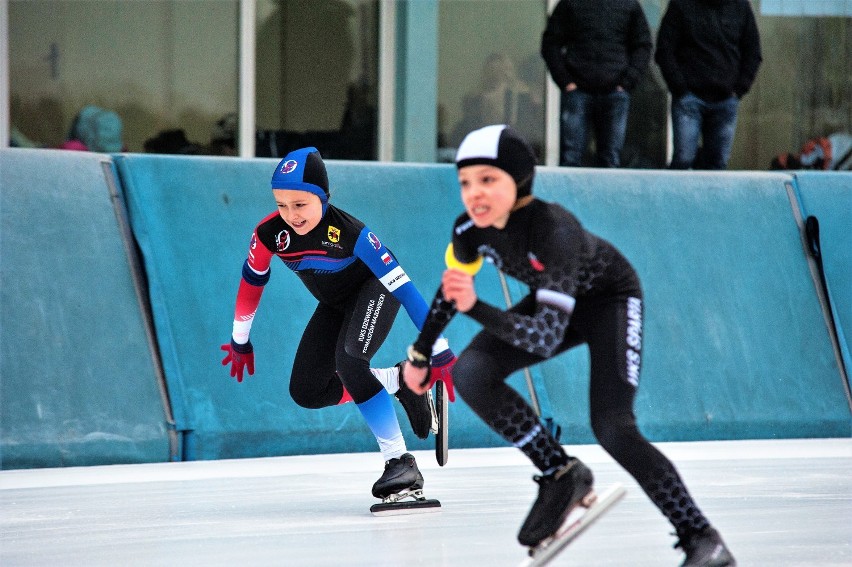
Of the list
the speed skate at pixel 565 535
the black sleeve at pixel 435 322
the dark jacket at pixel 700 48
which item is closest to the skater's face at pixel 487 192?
the black sleeve at pixel 435 322

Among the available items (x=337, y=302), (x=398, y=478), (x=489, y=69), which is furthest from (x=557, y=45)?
(x=398, y=478)

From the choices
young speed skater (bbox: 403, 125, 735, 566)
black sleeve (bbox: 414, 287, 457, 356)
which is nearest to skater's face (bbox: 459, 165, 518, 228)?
young speed skater (bbox: 403, 125, 735, 566)

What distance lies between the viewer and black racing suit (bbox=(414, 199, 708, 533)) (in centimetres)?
406

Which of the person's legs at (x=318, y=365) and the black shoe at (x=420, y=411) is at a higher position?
the person's legs at (x=318, y=365)

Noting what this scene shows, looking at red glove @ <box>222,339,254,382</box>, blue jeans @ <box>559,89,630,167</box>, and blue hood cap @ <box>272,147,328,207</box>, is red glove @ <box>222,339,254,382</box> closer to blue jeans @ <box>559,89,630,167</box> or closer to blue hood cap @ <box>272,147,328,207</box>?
blue hood cap @ <box>272,147,328,207</box>

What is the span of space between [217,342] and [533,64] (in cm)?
630

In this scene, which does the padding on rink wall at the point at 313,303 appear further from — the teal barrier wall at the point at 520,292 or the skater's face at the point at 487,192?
the skater's face at the point at 487,192

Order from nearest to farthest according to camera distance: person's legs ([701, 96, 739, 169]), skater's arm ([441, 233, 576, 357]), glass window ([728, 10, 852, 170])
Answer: skater's arm ([441, 233, 576, 357]) < person's legs ([701, 96, 739, 169]) < glass window ([728, 10, 852, 170])

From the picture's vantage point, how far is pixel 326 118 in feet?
40.3

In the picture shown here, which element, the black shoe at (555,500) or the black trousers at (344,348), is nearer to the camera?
the black shoe at (555,500)

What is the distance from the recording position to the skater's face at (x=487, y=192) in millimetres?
4160

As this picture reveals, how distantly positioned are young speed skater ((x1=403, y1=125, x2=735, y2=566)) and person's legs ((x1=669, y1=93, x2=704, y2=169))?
523 cm

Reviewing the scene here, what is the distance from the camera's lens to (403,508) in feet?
18.5

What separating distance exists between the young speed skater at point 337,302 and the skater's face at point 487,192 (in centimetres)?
151
